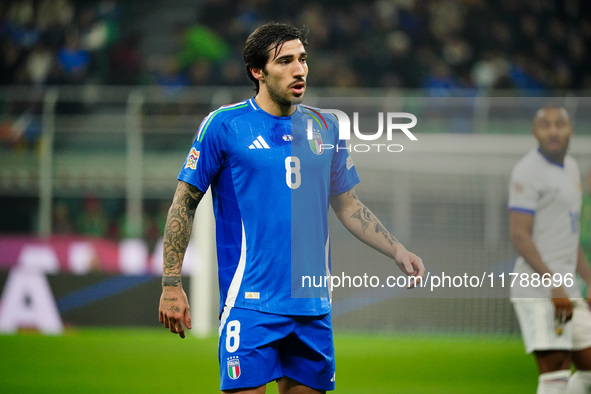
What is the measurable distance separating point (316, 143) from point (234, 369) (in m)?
0.95

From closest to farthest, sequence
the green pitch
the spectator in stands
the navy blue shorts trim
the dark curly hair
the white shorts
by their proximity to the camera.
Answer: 1. the navy blue shorts trim
2. the dark curly hair
3. the white shorts
4. the green pitch
5. the spectator in stands

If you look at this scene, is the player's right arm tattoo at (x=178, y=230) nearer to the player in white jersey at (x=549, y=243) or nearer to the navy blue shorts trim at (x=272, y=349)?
the navy blue shorts trim at (x=272, y=349)

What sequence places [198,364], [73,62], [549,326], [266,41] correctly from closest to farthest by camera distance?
[266,41] → [549,326] → [198,364] → [73,62]

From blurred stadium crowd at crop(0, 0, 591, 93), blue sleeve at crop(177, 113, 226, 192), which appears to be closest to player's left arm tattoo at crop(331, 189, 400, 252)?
blue sleeve at crop(177, 113, 226, 192)

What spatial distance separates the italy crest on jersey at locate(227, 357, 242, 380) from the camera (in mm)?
3361

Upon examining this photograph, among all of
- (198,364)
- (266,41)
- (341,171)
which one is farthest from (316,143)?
(198,364)

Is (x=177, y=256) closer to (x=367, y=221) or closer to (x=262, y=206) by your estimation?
(x=262, y=206)

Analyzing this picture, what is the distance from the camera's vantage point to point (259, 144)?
346 cm

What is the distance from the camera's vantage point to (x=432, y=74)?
48.4ft

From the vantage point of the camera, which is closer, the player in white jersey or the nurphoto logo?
the nurphoto logo

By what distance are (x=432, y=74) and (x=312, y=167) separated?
38.1 ft

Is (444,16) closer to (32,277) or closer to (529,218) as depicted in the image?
(32,277)

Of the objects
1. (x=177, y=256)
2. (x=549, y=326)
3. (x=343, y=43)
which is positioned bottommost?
(x=549, y=326)

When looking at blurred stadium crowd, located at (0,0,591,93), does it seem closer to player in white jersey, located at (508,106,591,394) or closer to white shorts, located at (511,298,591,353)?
player in white jersey, located at (508,106,591,394)
